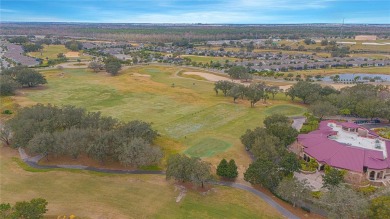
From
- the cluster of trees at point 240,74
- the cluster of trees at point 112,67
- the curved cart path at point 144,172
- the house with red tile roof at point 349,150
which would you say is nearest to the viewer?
the curved cart path at point 144,172

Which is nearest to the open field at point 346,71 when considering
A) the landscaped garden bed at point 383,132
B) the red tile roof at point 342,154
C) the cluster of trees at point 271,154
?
the landscaped garden bed at point 383,132

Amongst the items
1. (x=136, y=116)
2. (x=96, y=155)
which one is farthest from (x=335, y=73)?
(x=96, y=155)

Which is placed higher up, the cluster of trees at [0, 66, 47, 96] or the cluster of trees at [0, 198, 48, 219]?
the cluster of trees at [0, 66, 47, 96]

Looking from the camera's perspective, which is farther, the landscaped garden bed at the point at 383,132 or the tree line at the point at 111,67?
the tree line at the point at 111,67

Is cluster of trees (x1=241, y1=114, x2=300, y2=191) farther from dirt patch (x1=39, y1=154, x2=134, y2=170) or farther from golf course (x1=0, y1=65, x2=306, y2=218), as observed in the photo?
dirt patch (x1=39, y1=154, x2=134, y2=170)

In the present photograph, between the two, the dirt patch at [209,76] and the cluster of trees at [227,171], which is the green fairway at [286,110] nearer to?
the cluster of trees at [227,171]

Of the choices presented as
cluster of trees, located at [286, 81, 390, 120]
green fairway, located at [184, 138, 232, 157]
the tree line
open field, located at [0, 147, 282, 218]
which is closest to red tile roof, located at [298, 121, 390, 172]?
green fairway, located at [184, 138, 232, 157]

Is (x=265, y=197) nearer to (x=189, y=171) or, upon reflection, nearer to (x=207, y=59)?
(x=189, y=171)
